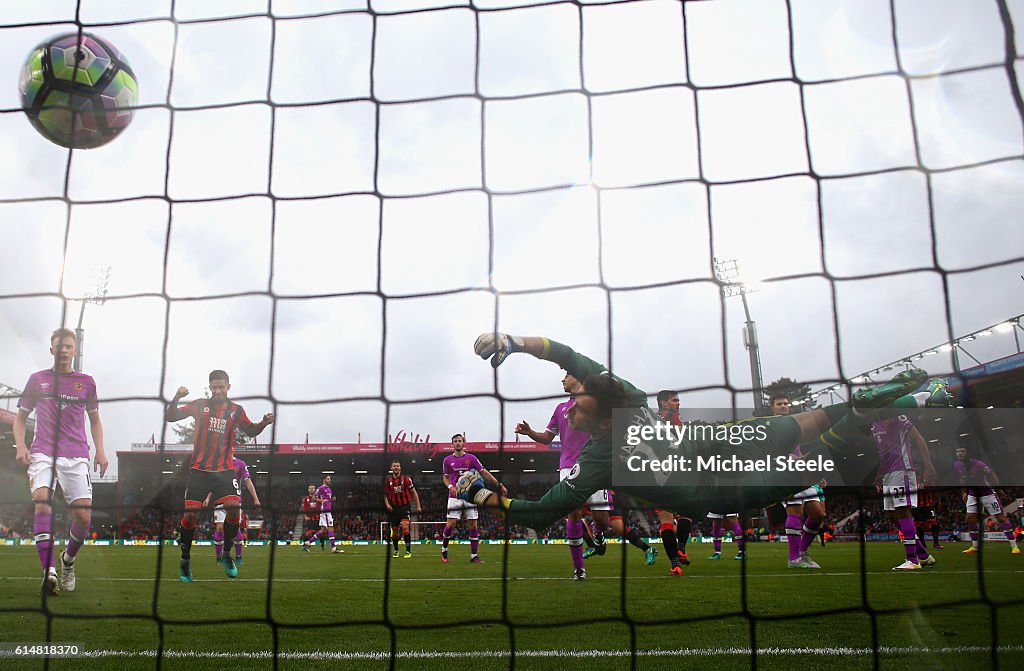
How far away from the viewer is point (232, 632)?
373 cm

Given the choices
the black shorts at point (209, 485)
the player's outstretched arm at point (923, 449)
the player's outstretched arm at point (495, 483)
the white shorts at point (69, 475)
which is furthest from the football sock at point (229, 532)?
the player's outstretched arm at point (923, 449)

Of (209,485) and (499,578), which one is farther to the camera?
(209,485)

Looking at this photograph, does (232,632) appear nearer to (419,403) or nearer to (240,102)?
(419,403)

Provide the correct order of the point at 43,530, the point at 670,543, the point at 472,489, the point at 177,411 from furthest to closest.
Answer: the point at 670,543 → the point at 177,411 → the point at 43,530 → the point at 472,489

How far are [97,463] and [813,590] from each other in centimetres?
483

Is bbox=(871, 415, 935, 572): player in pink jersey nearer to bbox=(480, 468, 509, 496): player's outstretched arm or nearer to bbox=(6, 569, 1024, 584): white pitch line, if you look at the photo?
bbox=(6, 569, 1024, 584): white pitch line

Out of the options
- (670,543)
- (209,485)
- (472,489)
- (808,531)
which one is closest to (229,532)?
(209,485)

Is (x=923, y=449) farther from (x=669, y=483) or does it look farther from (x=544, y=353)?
(x=544, y=353)

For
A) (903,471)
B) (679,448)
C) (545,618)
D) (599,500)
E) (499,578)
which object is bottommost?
(499,578)

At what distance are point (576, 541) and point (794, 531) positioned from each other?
216cm

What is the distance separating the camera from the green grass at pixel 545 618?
3.02 m

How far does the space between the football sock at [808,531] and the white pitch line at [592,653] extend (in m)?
3.72

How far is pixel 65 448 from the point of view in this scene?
17.2 ft

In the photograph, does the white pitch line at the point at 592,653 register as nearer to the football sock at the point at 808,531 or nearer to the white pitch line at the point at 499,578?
the white pitch line at the point at 499,578
